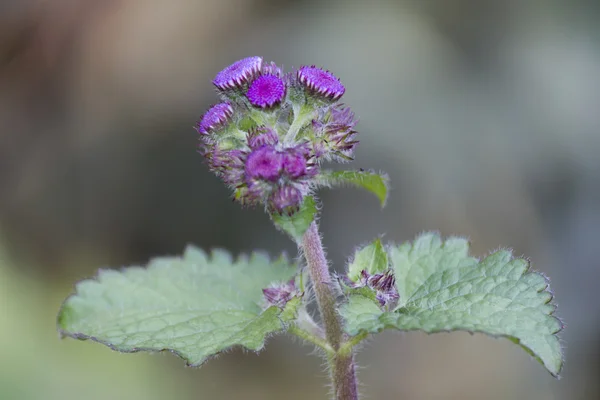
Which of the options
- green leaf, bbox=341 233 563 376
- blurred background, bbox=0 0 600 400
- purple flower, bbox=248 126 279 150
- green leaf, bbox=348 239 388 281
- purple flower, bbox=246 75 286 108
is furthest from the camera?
blurred background, bbox=0 0 600 400

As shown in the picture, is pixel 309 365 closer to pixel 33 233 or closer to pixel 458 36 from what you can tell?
pixel 33 233

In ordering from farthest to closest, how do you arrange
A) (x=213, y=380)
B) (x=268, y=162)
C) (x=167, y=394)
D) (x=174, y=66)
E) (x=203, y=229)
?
1. (x=174, y=66)
2. (x=203, y=229)
3. (x=213, y=380)
4. (x=167, y=394)
5. (x=268, y=162)

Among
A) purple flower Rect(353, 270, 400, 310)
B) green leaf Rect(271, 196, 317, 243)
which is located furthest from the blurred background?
green leaf Rect(271, 196, 317, 243)

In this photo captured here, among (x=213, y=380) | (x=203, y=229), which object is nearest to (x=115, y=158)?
(x=203, y=229)

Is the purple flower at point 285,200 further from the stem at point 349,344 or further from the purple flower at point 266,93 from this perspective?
the stem at point 349,344

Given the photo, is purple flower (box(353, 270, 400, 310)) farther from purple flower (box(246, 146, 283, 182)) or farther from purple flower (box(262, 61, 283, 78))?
purple flower (box(262, 61, 283, 78))

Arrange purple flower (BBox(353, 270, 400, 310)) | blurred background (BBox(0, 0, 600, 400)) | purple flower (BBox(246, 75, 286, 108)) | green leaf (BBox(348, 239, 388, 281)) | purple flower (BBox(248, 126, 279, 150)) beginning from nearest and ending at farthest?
purple flower (BBox(248, 126, 279, 150)), purple flower (BBox(246, 75, 286, 108)), purple flower (BBox(353, 270, 400, 310)), green leaf (BBox(348, 239, 388, 281)), blurred background (BBox(0, 0, 600, 400))

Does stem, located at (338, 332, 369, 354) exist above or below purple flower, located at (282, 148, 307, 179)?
below

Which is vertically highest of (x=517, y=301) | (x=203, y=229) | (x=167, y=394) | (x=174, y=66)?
(x=174, y=66)
